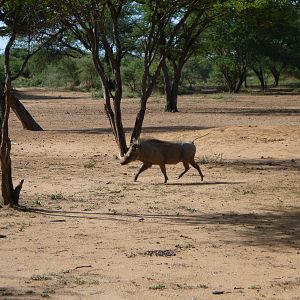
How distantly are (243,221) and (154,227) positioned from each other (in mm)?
1285

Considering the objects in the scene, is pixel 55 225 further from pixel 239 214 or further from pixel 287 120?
pixel 287 120

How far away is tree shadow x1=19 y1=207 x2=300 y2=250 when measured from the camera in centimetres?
927

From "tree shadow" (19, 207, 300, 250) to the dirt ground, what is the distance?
0.05ft

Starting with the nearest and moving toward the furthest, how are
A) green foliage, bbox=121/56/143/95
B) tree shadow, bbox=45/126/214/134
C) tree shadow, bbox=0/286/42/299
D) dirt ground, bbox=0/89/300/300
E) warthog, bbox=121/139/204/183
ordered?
1. tree shadow, bbox=0/286/42/299
2. dirt ground, bbox=0/89/300/300
3. warthog, bbox=121/139/204/183
4. tree shadow, bbox=45/126/214/134
5. green foliage, bbox=121/56/143/95

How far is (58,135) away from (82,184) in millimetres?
9753

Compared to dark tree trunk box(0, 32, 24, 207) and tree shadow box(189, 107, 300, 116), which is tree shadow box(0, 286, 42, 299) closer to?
dark tree trunk box(0, 32, 24, 207)

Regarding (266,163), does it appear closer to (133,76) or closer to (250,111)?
(250,111)

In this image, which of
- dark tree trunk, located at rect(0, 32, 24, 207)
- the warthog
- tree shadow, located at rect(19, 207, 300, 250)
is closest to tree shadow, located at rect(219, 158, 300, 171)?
the warthog

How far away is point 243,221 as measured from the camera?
1045 centimetres

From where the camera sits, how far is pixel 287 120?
94.4 ft

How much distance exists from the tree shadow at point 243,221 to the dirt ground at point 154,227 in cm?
1

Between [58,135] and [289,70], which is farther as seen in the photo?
[289,70]

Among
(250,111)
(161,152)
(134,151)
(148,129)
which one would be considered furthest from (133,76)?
(161,152)

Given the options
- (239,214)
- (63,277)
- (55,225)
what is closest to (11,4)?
(55,225)
